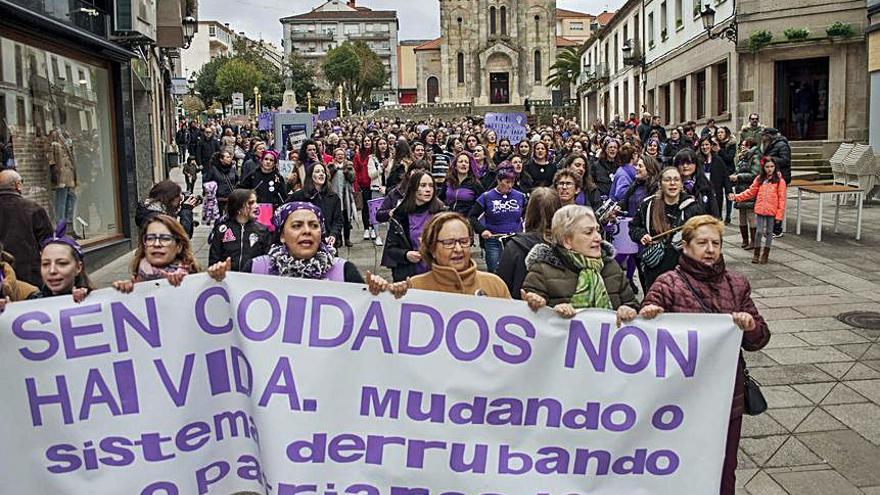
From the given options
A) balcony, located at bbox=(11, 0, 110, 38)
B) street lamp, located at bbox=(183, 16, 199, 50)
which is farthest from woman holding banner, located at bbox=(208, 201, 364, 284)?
street lamp, located at bbox=(183, 16, 199, 50)

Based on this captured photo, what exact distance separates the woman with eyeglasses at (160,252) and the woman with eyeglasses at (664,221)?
3725 mm

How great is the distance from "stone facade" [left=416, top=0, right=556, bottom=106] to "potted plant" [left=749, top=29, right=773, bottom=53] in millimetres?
67123

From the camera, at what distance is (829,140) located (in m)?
24.1

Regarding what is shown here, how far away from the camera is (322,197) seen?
387 inches

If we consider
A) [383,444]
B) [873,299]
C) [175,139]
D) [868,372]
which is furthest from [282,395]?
[175,139]

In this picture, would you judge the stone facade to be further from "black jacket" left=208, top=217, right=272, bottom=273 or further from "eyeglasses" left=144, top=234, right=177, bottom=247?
"eyeglasses" left=144, top=234, right=177, bottom=247

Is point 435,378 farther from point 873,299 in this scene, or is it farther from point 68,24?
point 68,24

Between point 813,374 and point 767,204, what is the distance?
522cm

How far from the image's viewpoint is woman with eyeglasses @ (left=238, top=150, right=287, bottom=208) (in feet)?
35.6

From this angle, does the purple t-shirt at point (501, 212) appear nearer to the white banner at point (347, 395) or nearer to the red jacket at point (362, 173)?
the white banner at point (347, 395)

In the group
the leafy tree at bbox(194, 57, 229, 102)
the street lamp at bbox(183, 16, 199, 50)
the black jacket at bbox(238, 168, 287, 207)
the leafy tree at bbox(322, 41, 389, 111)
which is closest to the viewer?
the black jacket at bbox(238, 168, 287, 207)

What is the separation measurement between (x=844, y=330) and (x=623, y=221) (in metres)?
2.24

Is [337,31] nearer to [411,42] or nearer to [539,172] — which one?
[411,42]

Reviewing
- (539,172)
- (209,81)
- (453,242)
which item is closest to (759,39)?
(539,172)
